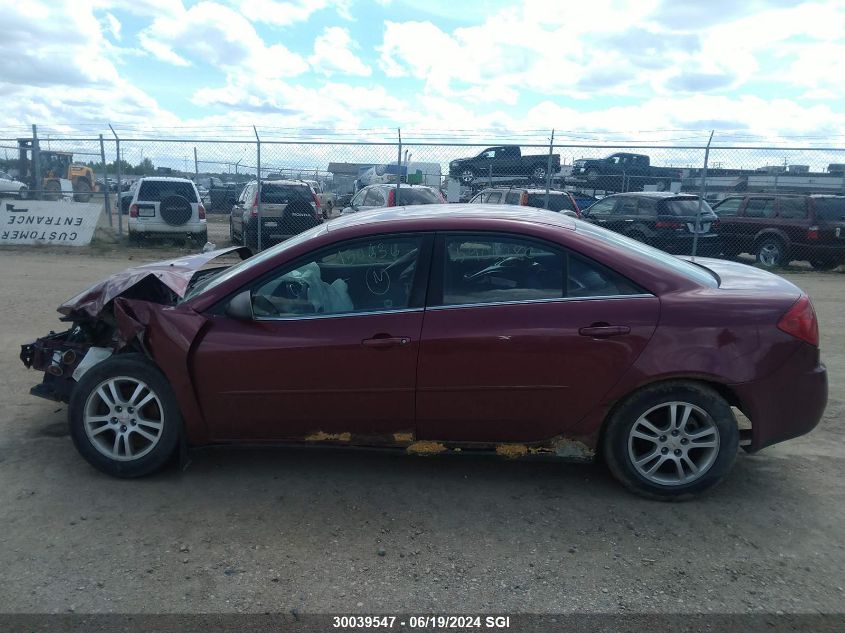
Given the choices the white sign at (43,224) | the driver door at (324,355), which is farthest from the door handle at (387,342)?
the white sign at (43,224)

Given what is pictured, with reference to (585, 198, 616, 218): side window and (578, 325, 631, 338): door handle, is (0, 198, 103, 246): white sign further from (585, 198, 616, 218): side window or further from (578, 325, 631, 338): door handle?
(578, 325, 631, 338): door handle

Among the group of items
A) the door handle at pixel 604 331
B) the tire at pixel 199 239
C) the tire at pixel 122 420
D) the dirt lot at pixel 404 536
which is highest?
the door handle at pixel 604 331

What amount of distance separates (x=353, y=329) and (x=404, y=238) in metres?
0.60

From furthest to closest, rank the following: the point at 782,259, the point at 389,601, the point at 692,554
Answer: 1. the point at 782,259
2. the point at 692,554
3. the point at 389,601

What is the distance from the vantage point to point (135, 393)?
13.4 feet

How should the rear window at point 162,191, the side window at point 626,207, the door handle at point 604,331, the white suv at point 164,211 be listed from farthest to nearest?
the rear window at point 162,191
the white suv at point 164,211
the side window at point 626,207
the door handle at point 604,331

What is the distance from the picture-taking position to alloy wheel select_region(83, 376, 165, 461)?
4113 millimetres

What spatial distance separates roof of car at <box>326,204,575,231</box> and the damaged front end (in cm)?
110

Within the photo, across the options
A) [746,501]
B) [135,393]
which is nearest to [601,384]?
[746,501]

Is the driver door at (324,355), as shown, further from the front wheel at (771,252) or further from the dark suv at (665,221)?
the front wheel at (771,252)

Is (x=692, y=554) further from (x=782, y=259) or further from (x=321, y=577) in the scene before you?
(x=782, y=259)

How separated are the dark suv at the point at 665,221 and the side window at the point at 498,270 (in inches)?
433

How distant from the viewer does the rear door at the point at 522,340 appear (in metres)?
3.83

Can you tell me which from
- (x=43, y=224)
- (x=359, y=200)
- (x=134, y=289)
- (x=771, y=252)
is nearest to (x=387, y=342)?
(x=134, y=289)
